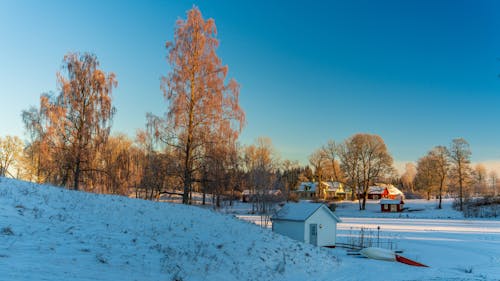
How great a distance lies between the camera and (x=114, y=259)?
28.8 ft

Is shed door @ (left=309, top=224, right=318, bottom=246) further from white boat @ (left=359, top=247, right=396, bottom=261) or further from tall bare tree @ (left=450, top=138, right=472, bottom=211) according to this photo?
tall bare tree @ (left=450, top=138, right=472, bottom=211)

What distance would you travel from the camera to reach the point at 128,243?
33.1ft

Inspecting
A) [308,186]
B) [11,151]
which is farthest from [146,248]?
[308,186]

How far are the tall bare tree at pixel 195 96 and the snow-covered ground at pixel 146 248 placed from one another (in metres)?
4.24

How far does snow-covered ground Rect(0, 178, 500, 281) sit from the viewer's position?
7934 mm

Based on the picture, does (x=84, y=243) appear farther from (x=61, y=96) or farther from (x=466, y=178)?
(x=466, y=178)

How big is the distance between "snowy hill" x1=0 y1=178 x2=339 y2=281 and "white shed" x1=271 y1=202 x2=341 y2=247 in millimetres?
8808

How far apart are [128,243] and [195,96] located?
11267 millimetres

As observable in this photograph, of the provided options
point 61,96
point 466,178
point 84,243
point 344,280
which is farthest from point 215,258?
point 466,178

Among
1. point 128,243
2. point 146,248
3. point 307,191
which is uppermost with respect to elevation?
point 128,243

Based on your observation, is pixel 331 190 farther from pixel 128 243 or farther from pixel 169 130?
pixel 128 243

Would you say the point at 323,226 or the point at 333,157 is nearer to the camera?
the point at 323,226

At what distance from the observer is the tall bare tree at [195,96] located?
19391 mm

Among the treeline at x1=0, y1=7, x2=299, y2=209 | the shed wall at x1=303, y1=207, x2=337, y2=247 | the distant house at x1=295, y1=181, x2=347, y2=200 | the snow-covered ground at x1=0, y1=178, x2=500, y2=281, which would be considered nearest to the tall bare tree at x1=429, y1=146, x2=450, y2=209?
the distant house at x1=295, y1=181, x2=347, y2=200
